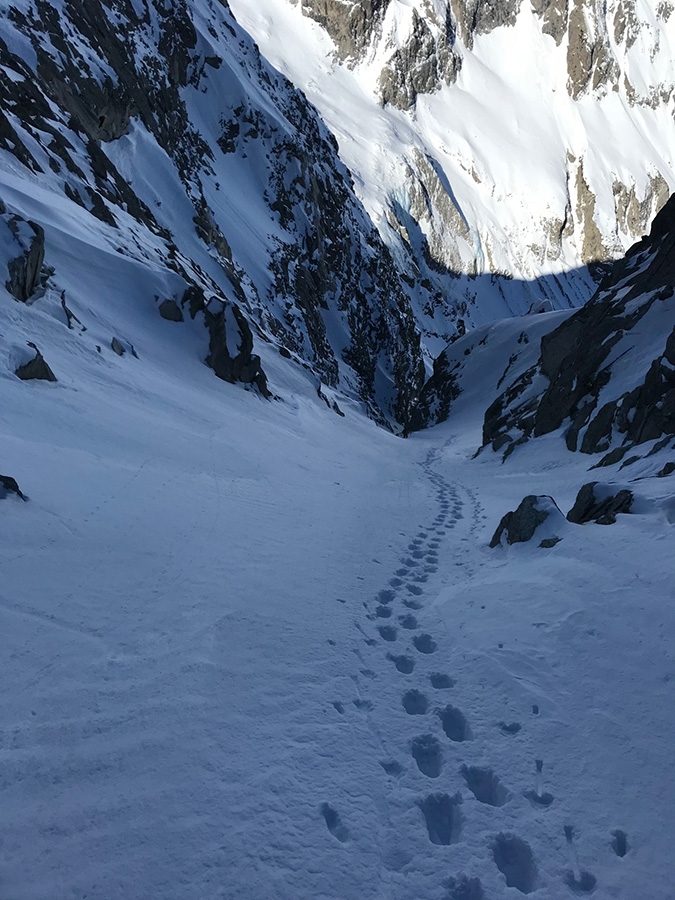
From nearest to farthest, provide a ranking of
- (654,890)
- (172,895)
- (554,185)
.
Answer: (172,895) < (654,890) < (554,185)

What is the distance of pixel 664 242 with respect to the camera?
2028 centimetres

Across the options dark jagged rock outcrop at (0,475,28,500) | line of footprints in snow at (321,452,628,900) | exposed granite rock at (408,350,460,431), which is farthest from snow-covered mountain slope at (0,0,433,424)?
line of footprints in snow at (321,452,628,900)

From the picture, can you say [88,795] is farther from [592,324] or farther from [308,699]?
[592,324]

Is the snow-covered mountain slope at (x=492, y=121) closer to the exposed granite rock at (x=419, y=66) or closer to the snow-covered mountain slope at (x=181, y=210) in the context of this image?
the exposed granite rock at (x=419, y=66)

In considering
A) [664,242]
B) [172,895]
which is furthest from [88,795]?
[664,242]

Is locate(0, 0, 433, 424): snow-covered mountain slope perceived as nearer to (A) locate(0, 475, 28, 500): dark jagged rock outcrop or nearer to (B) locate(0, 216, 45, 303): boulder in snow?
(B) locate(0, 216, 45, 303): boulder in snow

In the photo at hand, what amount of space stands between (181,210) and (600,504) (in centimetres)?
3298

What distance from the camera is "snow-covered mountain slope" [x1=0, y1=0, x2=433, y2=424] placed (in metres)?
16.3

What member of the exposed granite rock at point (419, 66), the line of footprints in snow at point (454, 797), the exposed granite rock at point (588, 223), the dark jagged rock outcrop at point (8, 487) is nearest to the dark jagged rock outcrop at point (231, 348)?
the dark jagged rock outcrop at point (8, 487)

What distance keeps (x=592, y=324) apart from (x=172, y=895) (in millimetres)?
22166

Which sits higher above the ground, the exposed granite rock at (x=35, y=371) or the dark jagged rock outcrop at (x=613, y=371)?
the dark jagged rock outcrop at (x=613, y=371)

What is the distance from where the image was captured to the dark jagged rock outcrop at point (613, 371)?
1246 centimetres

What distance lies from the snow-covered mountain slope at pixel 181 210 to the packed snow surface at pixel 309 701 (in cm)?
572

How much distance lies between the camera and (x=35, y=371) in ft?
29.2
